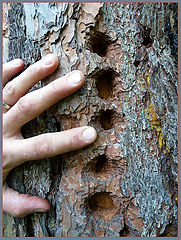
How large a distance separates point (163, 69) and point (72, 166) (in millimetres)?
660

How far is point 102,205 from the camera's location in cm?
101

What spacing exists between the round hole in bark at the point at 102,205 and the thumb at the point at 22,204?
222 millimetres

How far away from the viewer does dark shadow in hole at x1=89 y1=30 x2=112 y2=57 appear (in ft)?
3.20

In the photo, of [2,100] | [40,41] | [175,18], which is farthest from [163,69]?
[2,100]

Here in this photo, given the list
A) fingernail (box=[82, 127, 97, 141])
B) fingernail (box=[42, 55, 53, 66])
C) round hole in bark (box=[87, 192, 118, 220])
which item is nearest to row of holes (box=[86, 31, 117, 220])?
round hole in bark (box=[87, 192, 118, 220])

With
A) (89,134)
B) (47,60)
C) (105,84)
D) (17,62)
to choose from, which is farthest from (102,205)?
(17,62)

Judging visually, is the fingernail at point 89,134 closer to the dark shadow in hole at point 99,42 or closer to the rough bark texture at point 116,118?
the rough bark texture at point 116,118

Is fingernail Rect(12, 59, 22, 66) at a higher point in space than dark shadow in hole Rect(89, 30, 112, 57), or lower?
lower

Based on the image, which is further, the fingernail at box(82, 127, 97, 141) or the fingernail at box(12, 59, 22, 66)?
the fingernail at box(12, 59, 22, 66)

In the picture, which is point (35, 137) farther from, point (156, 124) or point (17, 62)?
point (156, 124)

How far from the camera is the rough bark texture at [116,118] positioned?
91cm

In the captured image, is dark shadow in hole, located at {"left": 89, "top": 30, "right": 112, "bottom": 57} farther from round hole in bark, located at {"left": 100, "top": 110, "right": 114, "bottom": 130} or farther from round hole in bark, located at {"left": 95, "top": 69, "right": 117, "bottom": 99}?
round hole in bark, located at {"left": 100, "top": 110, "right": 114, "bottom": 130}

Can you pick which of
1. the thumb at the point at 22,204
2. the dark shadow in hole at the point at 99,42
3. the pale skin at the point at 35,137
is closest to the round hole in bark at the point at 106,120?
the pale skin at the point at 35,137

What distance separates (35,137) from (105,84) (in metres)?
0.45
